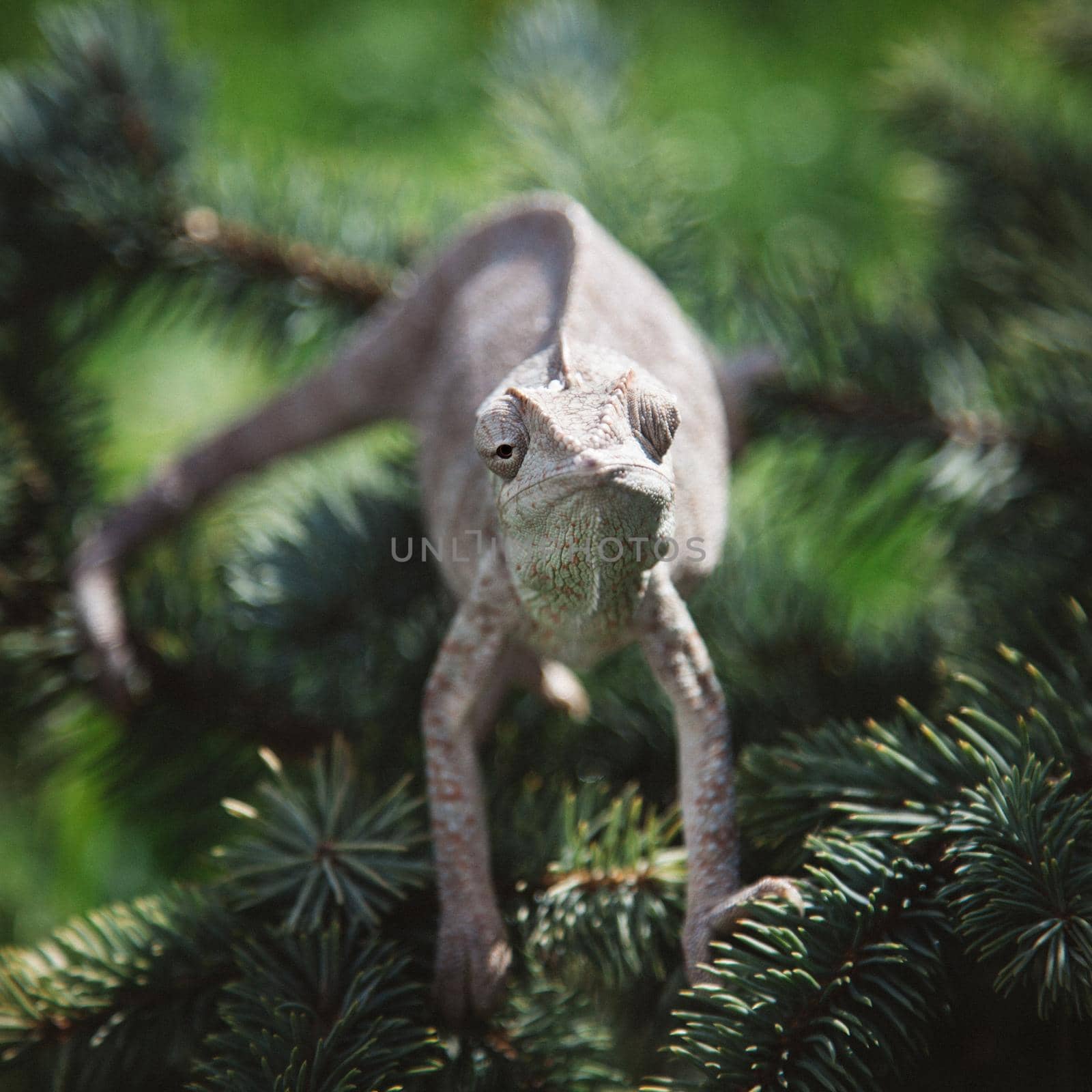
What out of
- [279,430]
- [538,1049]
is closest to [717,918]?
[538,1049]

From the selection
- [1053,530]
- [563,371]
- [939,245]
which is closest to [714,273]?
[939,245]

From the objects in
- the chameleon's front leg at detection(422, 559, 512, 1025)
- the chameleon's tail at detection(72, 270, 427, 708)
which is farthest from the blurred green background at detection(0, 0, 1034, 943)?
the chameleon's front leg at detection(422, 559, 512, 1025)

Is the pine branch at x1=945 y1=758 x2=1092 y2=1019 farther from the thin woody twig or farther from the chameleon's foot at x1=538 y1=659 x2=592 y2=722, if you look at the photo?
the thin woody twig

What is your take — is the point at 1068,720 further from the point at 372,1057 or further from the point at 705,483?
the point at 372,1057

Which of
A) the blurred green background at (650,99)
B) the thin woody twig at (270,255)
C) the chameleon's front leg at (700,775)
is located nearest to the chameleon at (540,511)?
the chameleon's front leg at (700,775)

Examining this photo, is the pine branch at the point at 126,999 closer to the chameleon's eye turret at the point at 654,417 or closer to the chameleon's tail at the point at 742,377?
the chameleon's eye turret at the point at 654,417

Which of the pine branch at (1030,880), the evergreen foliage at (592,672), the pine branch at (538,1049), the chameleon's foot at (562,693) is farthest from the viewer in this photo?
the chameleon's foot at (562,693)
